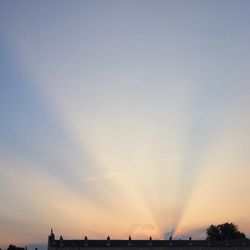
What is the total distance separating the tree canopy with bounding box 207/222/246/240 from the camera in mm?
130750

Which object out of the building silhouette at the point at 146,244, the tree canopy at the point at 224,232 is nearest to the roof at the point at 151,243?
the building silhouette at the point at 146,244

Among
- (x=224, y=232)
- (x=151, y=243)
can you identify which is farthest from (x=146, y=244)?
(x=224, y=232)

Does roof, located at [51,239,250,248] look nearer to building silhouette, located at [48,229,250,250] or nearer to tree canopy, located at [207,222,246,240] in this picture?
building silhouette, located at [48,229,250,250]

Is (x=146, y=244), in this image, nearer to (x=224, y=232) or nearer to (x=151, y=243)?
(x=151, y=243)

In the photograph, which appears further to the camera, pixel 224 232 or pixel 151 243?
pixel 224 232

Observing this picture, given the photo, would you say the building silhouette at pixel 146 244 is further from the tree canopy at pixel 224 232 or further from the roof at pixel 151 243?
the tree canopy at pixel 224 232

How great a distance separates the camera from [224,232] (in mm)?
132250

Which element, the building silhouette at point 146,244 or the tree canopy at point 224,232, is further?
the tree canopy at point 224,232

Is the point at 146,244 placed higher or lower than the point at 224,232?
lower

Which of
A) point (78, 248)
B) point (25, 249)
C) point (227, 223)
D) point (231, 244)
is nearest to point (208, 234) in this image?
point (227, 223)

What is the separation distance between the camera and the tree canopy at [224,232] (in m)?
131

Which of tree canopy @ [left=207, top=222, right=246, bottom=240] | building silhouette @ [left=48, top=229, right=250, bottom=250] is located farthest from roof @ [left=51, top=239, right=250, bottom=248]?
tree canopy @ [left=207, top=222, right=246, bottom=240]

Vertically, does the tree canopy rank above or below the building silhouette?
above

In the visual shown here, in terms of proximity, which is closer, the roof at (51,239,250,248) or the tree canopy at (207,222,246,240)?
the roof at (51,239,250,248)
